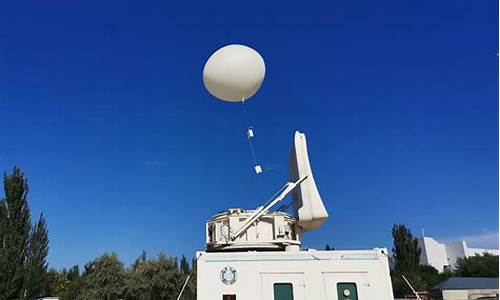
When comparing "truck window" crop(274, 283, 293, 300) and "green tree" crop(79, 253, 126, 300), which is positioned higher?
"green tree" crop(79, 253, 126, 300)

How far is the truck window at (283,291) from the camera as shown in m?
10.9

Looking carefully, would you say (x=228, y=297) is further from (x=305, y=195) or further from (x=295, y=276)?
(x=305, y=195)

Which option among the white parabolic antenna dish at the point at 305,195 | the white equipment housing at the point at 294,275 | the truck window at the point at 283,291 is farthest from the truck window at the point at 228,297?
the white parabolic antenna dish at the point at 305,195

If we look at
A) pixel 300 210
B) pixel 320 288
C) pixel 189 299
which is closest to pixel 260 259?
pixel 320 288

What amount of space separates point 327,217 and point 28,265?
24.4 meters

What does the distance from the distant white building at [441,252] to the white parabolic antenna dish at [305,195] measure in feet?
247

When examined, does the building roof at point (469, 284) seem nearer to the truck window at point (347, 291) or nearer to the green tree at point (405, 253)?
the green tree at point (405, 253)

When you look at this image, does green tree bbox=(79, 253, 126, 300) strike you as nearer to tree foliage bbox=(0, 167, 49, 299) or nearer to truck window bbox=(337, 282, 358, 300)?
tree foliage bbox=(0, 167, 49, 299)

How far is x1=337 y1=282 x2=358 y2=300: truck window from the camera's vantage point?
11047 mm

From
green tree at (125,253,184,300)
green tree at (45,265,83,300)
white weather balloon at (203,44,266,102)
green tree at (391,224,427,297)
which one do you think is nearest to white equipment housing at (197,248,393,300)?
white weather balloon at (203,44,266,102)

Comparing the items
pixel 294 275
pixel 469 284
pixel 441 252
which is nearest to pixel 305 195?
pixel 294 275

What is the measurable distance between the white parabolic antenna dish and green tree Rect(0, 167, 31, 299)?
74.0ft

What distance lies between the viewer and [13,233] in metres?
27.7

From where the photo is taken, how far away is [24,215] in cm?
2905
